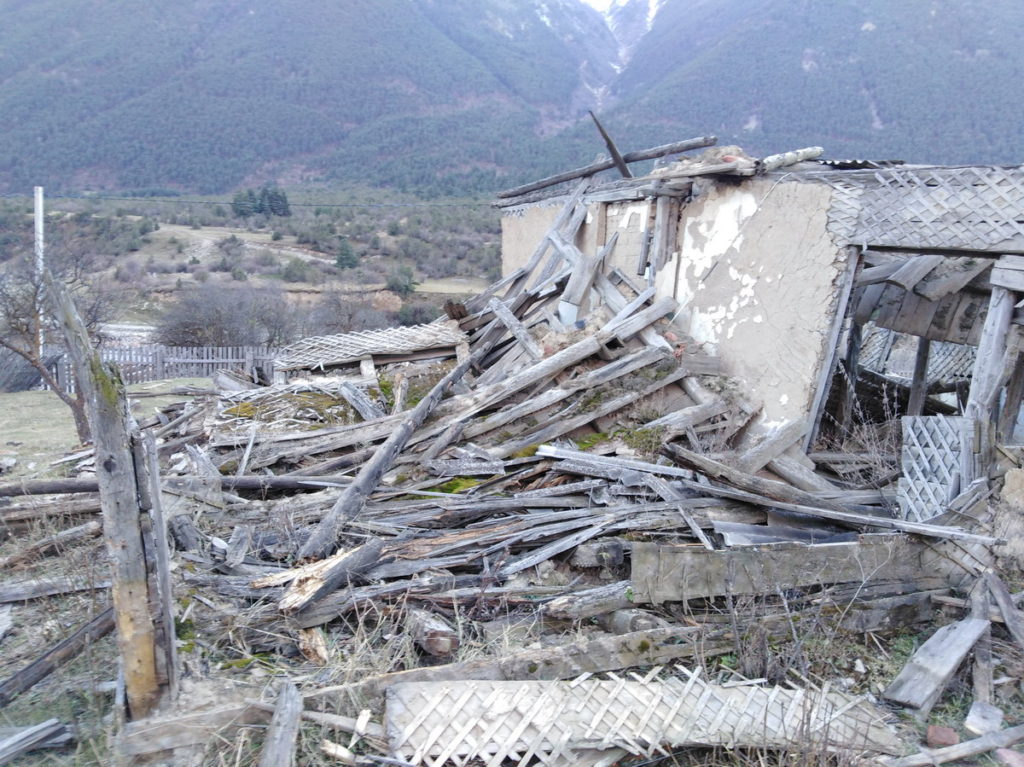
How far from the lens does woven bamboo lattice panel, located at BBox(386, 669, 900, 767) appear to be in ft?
10.3

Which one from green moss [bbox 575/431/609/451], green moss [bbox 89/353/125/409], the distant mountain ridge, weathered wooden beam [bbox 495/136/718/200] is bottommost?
green moss [bbox 575/431/609/451]

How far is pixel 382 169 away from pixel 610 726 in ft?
168

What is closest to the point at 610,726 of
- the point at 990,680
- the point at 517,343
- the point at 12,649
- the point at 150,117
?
the point at 990,680

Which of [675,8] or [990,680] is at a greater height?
[675,8]

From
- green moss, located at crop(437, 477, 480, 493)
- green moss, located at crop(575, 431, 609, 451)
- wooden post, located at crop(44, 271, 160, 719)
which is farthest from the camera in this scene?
green moss, located at crop(575, 431, 609, 451)

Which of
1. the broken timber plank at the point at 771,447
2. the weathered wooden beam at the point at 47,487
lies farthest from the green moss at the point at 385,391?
the broken timber plank at the point at 771,447

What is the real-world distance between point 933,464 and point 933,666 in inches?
86.0

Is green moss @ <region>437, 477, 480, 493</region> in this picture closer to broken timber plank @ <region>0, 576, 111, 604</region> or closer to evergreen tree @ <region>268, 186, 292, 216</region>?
broken timber plank @ <region>0, 576, 111, 604</region>

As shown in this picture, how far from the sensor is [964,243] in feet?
16.6

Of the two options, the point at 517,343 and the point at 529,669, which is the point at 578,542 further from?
the point at 517,343

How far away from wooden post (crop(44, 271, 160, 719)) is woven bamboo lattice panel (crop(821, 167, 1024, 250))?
19.0ft

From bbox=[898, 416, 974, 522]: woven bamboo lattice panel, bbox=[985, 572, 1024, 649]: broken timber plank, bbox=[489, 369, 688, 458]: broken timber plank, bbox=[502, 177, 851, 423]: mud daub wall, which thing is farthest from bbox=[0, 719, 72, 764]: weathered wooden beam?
bbox=[502, 177, 851, 423]: mud daub wall

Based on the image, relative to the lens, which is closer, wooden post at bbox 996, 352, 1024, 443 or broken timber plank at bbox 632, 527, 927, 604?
broken timber plank at bbox 632, 527, 927, 604

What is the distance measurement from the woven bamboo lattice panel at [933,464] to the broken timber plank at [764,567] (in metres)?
0.78
